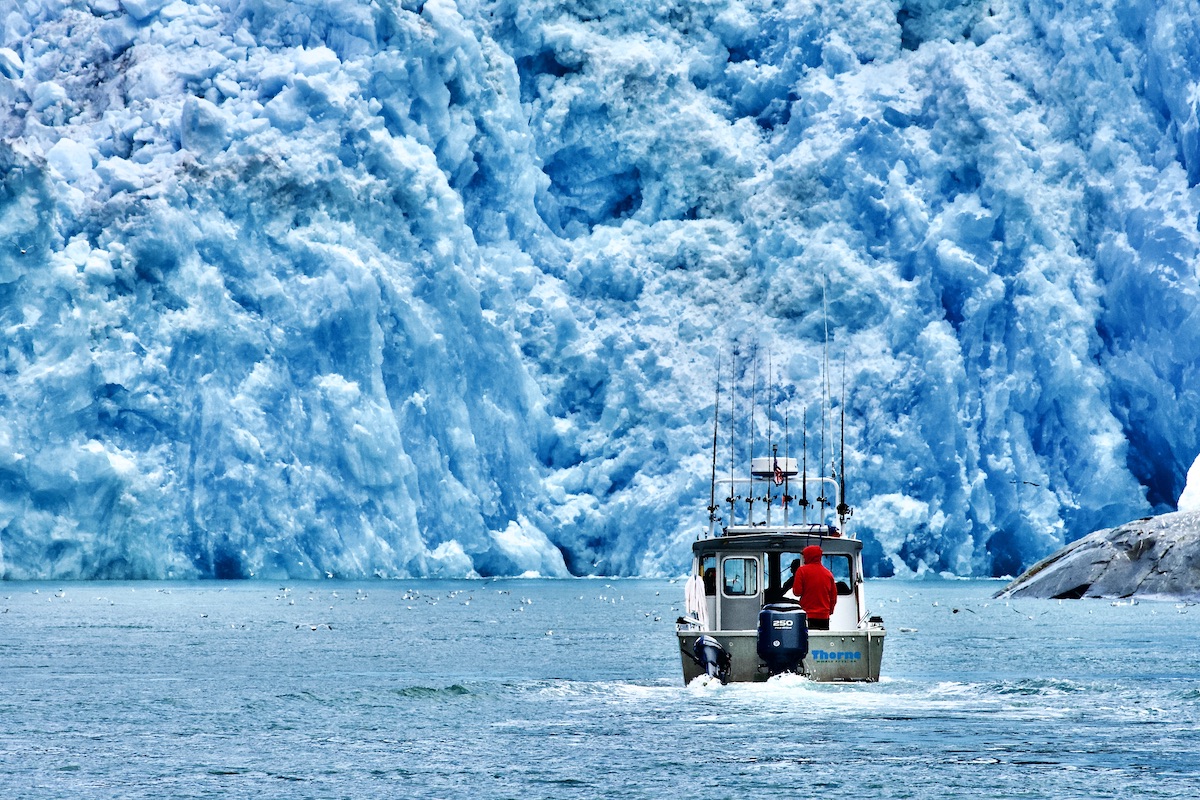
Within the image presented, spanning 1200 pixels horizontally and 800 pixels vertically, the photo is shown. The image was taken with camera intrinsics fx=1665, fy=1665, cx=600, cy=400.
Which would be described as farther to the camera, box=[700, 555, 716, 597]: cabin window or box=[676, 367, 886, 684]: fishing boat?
box=[700, 555, 716, 597]: cabin window

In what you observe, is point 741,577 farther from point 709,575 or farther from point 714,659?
point 714,659

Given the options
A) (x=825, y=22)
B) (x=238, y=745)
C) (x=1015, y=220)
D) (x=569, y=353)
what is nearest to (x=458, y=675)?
(x=238, y=745)

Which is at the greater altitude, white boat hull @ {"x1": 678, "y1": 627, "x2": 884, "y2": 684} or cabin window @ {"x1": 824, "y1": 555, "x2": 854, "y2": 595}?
cabin window @ {"x1": 824, "y1": 555, "x2": 854, "y2": 595}

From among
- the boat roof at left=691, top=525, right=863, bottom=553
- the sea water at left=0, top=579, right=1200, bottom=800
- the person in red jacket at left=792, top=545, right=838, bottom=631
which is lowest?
the sea water at left=0, top=579, right=1200, bottom=800

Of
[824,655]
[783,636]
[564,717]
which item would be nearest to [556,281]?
[824,655]

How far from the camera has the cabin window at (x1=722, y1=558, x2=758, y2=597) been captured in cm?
1831

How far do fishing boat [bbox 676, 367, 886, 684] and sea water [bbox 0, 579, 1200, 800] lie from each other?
0.91 feet

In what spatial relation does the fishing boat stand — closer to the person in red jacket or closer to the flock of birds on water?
the person in red jacket

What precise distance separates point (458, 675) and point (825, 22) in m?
33.8

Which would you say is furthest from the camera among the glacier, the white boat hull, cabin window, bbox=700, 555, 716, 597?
the glacier

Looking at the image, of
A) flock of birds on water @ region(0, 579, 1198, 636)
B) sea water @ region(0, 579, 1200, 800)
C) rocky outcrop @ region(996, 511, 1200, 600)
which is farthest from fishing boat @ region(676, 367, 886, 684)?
rocky outcrop @ region(996, 511, 1200, 600)

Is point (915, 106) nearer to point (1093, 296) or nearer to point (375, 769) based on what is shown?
point (1093, 296)

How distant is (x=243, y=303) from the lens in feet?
145

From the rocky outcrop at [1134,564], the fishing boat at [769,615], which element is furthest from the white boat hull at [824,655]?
the rocky outcrop at [1134,564]
